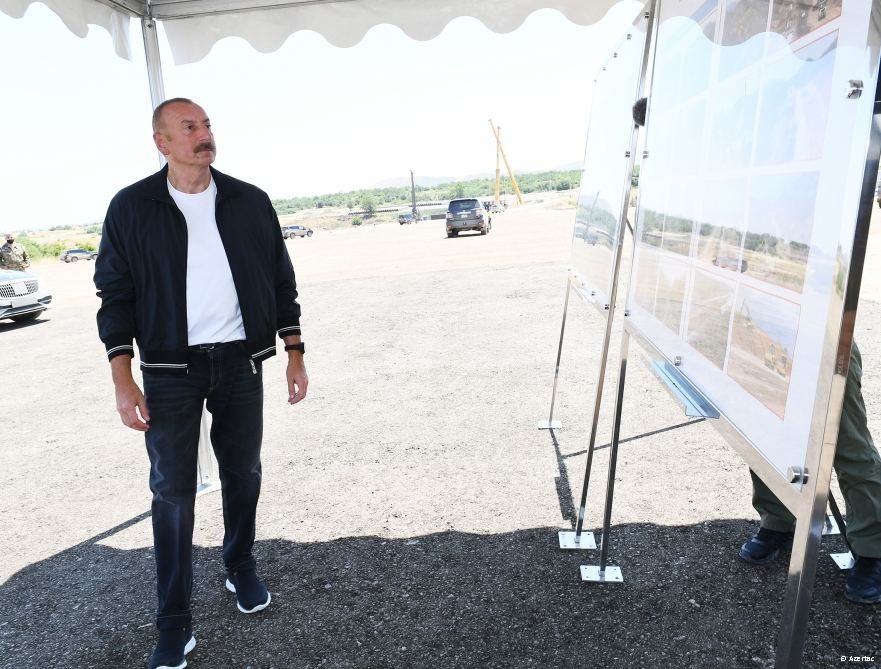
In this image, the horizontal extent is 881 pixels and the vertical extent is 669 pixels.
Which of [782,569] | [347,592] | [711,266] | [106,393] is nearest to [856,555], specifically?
[782,569]

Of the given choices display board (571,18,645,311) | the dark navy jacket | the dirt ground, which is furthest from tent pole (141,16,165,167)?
display board (571,18,645,311)

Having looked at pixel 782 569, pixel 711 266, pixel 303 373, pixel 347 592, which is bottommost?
pixel 347 592

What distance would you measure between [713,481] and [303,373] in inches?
92.3

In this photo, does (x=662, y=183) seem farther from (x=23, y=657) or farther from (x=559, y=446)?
(x=23, y=657)

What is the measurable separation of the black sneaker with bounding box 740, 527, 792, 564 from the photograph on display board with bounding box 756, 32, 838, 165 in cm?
190

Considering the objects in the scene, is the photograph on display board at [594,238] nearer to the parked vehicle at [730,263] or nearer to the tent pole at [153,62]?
the parked vehicle at [730,263]

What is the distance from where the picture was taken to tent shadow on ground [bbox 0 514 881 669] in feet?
7.29

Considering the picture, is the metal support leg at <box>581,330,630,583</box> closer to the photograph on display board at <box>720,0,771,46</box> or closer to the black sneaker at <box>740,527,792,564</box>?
the black sneaker at <box>740,527,792,564</box>

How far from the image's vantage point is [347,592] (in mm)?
2682

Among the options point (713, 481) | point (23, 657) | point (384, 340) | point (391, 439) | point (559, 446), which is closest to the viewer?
point (23, 657)

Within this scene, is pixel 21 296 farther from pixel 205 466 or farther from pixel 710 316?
pixel 710 316

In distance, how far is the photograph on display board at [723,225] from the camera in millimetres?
1502

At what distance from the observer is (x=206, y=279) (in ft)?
7.68

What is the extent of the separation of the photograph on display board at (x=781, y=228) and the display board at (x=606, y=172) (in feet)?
3.36
